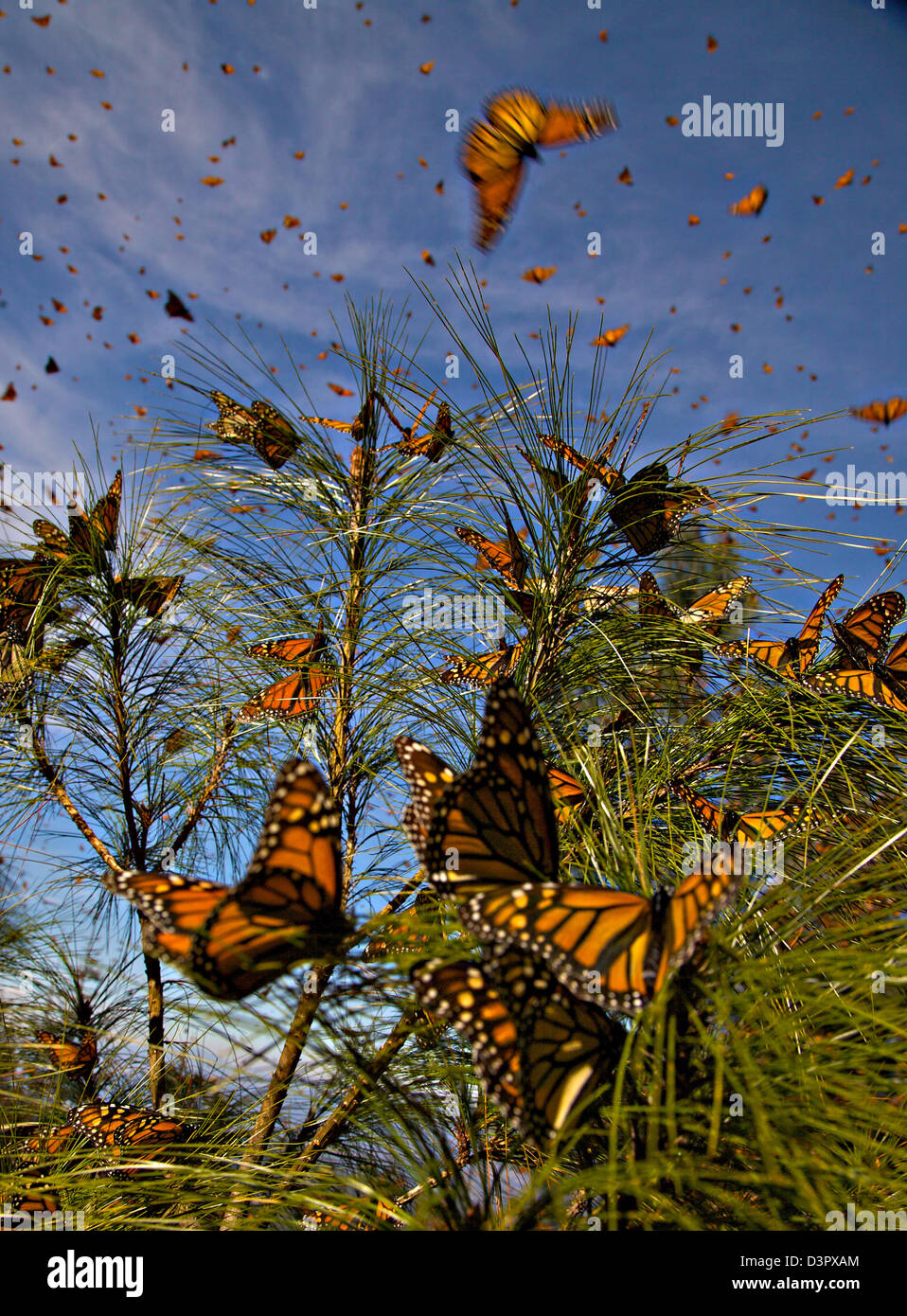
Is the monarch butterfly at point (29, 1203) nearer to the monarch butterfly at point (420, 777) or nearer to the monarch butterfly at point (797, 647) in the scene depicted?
the monarch butterfly at point (420, 777)

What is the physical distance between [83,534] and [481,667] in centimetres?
85

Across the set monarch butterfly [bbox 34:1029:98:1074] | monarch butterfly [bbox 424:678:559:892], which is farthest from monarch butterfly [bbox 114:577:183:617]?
monarch butterfly [bbox 424:678:559:892]

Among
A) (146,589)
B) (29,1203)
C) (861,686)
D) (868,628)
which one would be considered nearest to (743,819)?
(861,686)

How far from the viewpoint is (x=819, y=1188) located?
34 cm

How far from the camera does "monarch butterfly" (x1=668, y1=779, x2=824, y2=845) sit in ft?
2.35

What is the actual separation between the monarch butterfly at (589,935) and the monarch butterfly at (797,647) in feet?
2.21

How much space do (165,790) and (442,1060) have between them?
1.06m

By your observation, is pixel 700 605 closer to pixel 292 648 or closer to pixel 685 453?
pixel 685 453

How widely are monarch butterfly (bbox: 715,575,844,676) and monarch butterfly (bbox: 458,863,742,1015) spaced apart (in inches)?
26.5

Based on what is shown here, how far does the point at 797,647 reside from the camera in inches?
36.1

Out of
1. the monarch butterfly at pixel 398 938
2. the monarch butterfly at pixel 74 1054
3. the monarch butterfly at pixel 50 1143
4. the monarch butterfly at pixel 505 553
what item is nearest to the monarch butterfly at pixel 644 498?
the monarch butterfly at pixel 505 553
